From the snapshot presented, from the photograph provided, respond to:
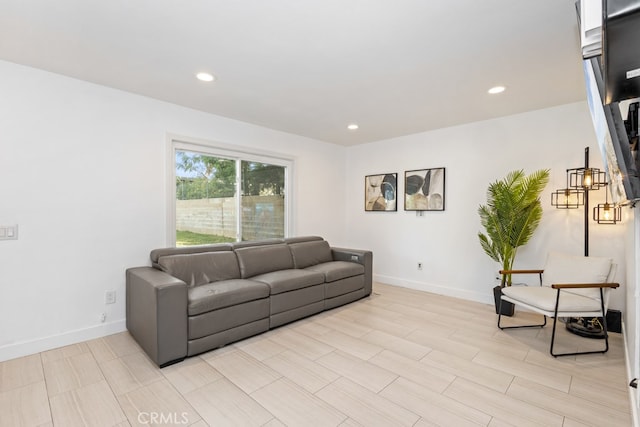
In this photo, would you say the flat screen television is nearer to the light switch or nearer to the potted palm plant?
the potted palm plant

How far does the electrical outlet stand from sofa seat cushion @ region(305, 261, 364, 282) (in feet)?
6.87

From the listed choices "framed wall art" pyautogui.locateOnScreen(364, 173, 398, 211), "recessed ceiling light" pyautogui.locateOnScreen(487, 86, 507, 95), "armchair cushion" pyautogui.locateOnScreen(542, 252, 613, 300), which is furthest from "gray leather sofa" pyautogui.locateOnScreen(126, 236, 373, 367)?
"recessed ceiling light" pyautogui.locateOnScreen(487, 86, 507, 95)

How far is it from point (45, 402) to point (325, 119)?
367 centimetres

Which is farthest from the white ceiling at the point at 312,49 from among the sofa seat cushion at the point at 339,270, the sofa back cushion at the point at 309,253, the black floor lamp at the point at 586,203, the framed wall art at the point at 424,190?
the sofa seat cushion at the point at 339,270

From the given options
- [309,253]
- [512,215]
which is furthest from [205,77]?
[512,215]

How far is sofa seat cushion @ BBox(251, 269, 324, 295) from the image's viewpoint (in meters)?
3.06

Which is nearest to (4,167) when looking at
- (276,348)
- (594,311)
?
(276,348)

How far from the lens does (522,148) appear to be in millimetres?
3590

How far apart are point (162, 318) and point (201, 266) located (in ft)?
2.91

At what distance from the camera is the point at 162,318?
2244mm

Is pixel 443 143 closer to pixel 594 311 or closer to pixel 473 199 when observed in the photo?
pixel 473 199

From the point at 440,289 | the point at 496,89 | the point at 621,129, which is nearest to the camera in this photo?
the point at 621,129

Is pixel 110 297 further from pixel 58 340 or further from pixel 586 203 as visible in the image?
pixel 586 203

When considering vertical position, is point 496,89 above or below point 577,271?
above
